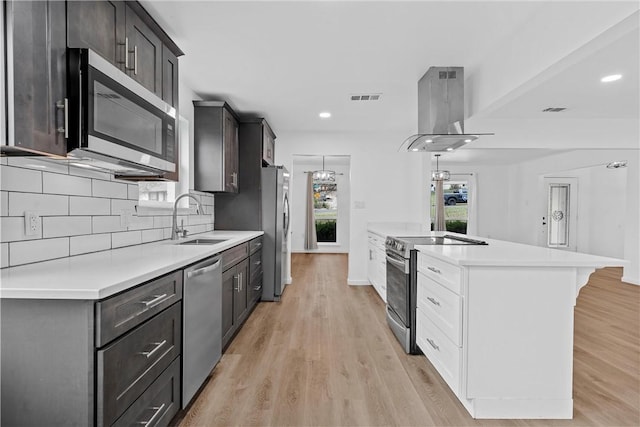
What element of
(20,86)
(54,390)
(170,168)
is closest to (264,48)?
(170,168)

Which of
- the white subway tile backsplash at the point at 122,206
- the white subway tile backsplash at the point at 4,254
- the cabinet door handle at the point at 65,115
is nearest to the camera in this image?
the cabinet door handle at the point at 65,115

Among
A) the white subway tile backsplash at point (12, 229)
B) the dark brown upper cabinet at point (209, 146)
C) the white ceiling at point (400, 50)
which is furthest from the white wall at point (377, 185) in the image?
the white subway tile backsplash at point (12, 229)

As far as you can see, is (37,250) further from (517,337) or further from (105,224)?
(517,337)

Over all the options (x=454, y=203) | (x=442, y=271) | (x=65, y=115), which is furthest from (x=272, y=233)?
(x=454, y=203)

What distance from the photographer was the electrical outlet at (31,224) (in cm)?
159

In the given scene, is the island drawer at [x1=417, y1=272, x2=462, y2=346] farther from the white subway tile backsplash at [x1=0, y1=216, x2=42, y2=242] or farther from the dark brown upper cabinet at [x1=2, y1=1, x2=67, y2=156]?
the white subway tile backsplash at [x1=0, y1=216, x2=42, y2=242]

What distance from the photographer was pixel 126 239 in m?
2.41

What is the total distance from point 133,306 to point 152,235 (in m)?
1.54

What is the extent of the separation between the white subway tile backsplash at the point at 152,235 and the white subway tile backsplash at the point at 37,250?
809mm

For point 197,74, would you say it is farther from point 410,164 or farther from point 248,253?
point 410,164

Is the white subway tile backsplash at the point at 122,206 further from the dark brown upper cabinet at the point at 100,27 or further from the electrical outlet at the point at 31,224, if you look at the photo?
the dark brown upper cabinet at the point at 100,27

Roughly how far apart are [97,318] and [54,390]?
28 centimetres

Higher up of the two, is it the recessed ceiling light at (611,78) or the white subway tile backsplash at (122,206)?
the recessed ceiling light at (611,78)

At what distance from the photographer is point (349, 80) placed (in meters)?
3.37
